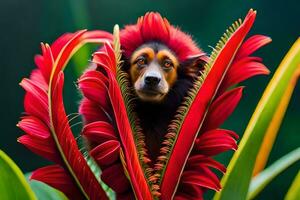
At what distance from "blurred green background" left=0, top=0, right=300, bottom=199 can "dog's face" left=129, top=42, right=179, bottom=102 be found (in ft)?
0.55

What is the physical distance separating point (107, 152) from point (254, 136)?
0.27 m

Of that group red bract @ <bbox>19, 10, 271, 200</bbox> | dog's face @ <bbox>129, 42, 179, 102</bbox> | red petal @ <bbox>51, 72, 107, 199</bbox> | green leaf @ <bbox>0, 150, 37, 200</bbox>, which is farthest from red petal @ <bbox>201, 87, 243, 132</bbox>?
green leaf @ <bbox>0, 150, 37, 200</bbox>

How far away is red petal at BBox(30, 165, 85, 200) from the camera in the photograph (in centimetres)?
78

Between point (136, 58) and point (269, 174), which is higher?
point (136, 58)

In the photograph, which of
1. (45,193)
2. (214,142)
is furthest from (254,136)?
(45,193)

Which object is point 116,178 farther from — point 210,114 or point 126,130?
point 210,114

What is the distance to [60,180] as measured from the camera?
0.79 metres

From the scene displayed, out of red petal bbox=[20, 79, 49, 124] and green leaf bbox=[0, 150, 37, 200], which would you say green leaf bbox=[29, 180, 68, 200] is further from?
red petal bbox=[20, 79, 49, 124]

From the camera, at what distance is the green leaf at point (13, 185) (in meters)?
0.82

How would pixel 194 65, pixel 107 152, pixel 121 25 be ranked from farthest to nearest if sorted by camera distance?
pixel 121 25, pixel 194 65, pixel 107 152

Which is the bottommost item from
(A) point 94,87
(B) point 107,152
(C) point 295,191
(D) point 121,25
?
(C) point 295,191

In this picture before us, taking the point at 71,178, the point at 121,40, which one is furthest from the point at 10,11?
the point at 71,178

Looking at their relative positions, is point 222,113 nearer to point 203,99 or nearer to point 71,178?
point 203,99

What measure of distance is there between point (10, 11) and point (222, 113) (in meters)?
0.55
